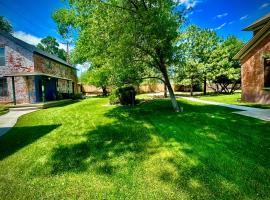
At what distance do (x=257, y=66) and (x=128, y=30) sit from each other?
9214 millimetres

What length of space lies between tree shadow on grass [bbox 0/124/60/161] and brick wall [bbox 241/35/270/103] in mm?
12136

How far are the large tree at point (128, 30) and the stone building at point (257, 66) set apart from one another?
610 centimetres

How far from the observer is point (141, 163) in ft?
13.1

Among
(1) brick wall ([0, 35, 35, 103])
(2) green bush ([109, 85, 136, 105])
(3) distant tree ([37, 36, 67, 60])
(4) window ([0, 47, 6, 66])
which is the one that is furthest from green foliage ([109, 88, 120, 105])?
(3) distant tree ([37, 36, 67, 60])

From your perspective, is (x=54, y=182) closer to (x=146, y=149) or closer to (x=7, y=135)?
(x=146, y=149)

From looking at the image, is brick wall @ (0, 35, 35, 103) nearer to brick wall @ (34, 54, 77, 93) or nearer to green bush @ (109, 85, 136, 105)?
brick wall @ (34, 54, 77, 93)

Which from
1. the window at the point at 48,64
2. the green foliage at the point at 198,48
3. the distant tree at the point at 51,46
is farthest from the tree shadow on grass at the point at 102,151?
the distant tree at the point at 51,46

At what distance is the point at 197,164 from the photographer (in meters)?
3.81

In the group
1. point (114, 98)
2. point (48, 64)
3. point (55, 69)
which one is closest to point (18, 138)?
point (114, 98)

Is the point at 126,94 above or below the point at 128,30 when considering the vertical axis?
below

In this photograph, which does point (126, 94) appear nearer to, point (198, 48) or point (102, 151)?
point (102, 151)

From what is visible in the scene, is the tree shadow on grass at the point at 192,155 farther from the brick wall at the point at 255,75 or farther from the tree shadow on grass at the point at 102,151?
the brick wall at the point at 255,75

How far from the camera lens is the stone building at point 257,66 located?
11.4 metres

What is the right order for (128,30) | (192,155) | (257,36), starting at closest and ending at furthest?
(192,155), (128,30), (257,36)
